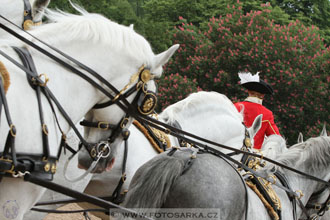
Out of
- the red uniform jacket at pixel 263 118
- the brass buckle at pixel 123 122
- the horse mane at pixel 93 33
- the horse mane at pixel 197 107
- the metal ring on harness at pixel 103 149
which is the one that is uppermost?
the horse mane at pixel 93 33

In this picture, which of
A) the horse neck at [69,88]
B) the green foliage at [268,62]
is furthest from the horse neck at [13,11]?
the green foliage at [268,62]

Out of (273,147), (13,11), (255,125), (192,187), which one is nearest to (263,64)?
(255,125)

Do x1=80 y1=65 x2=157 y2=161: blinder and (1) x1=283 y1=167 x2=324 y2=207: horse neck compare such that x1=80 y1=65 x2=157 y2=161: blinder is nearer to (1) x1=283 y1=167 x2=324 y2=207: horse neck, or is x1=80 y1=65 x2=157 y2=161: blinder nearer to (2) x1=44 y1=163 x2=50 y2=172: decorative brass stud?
(2) x1=44 y1=163 x2=50 y2=172: decorative brass stud

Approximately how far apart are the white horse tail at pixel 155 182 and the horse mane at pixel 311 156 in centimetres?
150

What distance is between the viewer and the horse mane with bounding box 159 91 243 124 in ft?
15.3

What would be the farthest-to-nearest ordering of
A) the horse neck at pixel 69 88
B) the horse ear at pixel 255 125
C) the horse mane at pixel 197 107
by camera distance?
1. the horse ear at pixel 255 125
2. the horse mane at pixel 197 107
3. the horse neck at pixel 69 88

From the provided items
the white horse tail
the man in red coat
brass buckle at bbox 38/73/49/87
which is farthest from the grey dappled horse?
the man in red coat

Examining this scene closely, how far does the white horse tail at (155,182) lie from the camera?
9.14 feet

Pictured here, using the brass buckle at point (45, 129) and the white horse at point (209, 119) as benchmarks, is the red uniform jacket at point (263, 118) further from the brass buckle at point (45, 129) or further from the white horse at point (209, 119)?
the brass buckle at point (45, 129)

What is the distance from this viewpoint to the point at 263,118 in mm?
5883

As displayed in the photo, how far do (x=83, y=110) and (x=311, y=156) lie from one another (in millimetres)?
2229

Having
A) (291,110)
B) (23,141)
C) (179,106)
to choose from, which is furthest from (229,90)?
(23,141)

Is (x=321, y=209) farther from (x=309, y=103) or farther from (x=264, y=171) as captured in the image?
(x=309, y=103)

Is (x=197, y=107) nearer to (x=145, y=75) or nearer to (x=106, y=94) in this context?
(x=145, y=75)
